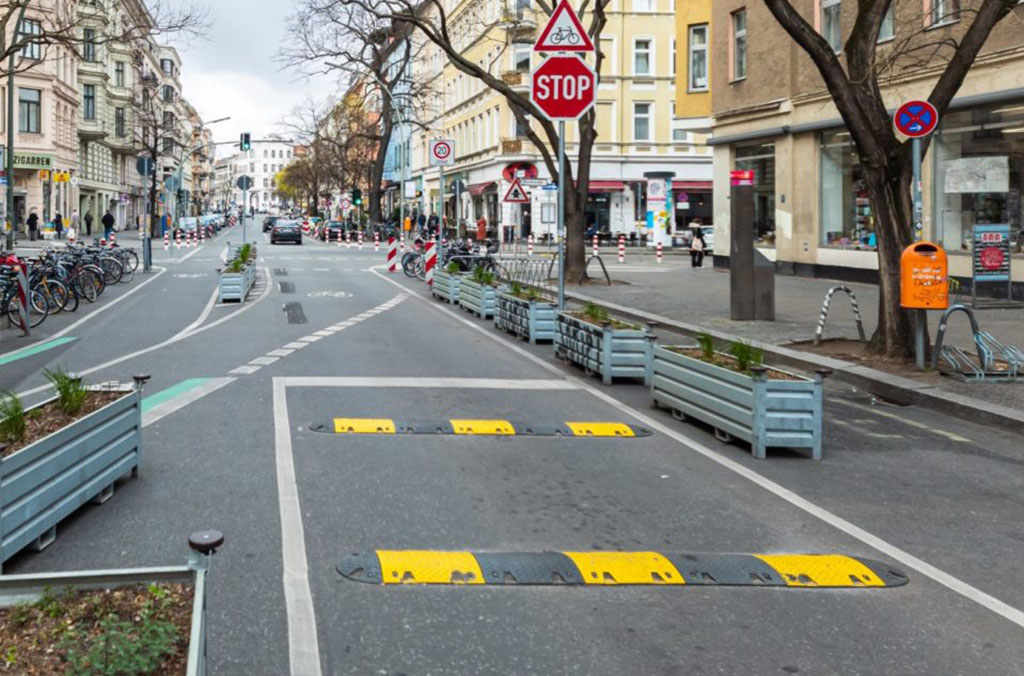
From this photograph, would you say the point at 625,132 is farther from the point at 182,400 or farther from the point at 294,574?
the point at 294,574

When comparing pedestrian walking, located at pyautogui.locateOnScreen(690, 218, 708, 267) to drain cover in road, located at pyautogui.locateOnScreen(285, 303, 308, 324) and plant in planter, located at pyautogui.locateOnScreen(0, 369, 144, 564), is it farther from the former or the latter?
plant in planter, located at pyautogui.locateOnScreen(0, 369, 144, 564)

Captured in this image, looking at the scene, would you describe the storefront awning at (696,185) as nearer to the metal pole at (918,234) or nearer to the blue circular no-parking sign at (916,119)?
the metal pole at (918,234)

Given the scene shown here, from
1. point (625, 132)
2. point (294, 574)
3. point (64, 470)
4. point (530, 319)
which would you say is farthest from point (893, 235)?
point (625, 132)

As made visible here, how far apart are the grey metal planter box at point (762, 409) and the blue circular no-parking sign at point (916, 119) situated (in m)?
4.54

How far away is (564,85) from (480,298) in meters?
6.06

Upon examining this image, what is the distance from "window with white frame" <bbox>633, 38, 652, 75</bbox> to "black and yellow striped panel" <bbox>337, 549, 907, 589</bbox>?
5762 cm

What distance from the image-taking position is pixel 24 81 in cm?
5731

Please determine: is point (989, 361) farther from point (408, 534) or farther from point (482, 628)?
point (482, 628)

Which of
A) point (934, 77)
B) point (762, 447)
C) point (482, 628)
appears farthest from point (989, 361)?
point (934, 77)

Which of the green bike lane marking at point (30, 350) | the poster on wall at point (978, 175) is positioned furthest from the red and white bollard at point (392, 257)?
the green bike lane marking at point (30, 350)

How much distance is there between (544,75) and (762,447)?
22.5 feet

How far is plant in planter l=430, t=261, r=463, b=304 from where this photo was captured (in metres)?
21.5

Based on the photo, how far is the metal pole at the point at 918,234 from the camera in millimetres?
11895

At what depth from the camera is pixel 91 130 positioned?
234 ft
